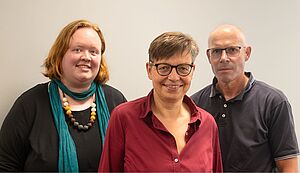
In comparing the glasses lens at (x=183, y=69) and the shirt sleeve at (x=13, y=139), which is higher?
the glasses lens at (x=183, y=69)

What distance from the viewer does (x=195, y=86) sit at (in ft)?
7.85

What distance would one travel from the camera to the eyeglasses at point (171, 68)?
52.2 inches

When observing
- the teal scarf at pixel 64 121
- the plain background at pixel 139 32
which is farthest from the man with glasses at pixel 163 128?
the plain background at pixel 139 32

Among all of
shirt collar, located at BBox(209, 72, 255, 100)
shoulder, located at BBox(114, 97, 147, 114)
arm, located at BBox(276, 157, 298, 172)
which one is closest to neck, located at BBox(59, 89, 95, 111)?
shoulder, located at BBox(114, 97, 147, 114)

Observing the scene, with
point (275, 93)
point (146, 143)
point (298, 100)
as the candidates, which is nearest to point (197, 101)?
point (275, 93)

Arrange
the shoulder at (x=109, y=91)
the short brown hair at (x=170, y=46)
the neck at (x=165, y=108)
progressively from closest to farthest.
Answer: the short brown hair at (x=170, y=46), the neck at (x=165, y=108), the shoulder at (x=109, y=91)

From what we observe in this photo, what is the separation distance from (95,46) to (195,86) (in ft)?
2.70

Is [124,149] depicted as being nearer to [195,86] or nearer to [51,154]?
[51,154]

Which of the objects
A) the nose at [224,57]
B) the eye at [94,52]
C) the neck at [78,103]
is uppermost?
the eye at [94,52]

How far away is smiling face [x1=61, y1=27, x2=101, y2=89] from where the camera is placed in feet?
5.75

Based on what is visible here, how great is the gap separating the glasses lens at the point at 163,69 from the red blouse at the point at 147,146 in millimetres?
137

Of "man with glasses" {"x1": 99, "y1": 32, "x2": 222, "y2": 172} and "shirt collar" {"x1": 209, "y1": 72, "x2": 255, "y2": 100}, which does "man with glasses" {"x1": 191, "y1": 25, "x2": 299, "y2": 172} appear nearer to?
"shirt collar" {"x1": 209, "y1": 72, "x2": 255, "y2": 100}

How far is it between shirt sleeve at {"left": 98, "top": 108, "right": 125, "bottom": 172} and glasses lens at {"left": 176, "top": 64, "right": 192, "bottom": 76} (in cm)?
27

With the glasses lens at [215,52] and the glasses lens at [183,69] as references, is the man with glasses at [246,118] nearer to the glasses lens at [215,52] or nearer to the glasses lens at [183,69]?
the glasses lens at [215,52]
